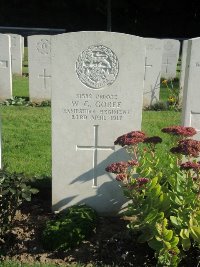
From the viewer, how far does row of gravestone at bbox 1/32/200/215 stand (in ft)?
12.5

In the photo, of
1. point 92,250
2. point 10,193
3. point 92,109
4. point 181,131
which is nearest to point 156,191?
point 181,131

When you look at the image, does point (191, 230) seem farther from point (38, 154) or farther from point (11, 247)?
point (38, 154)

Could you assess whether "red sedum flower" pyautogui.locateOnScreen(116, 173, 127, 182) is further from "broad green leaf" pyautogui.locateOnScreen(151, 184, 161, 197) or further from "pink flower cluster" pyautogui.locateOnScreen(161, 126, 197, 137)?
"pink flower cluster" pyautogui.locateOnScreen(161, 126, 197, 137)

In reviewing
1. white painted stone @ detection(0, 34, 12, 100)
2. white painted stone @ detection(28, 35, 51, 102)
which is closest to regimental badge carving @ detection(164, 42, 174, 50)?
white painted stone @ detection(28, 35, 51, 102)

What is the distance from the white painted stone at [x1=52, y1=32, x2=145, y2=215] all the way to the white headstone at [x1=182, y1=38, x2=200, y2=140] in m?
0.68

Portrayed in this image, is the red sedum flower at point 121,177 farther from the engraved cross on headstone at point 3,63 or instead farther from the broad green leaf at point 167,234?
the engraved cross on headstone at point 3,63

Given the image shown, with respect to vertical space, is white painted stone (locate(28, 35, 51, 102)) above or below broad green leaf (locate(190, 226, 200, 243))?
above

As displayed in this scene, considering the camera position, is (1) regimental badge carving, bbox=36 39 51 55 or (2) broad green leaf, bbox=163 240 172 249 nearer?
(2) broad green leaf, bbox=163 240 172 249

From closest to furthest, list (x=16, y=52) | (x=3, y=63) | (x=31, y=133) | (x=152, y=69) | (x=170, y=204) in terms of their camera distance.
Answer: (x=170, y=204) < (x=31, y=133) < (x=152, y=69) < (x=3, y=63) < (x=16, y=52)

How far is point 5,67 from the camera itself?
30.9 feet

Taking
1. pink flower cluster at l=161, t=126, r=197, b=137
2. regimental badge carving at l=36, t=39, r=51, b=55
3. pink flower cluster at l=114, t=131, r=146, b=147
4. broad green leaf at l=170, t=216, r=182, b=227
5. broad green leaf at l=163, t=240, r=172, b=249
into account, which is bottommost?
broad green leaf at l=163, t=240, r=172, b=249

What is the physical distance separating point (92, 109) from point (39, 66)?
5.80m

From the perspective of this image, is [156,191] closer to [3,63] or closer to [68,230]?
[68,230]

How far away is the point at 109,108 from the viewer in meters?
3.97
